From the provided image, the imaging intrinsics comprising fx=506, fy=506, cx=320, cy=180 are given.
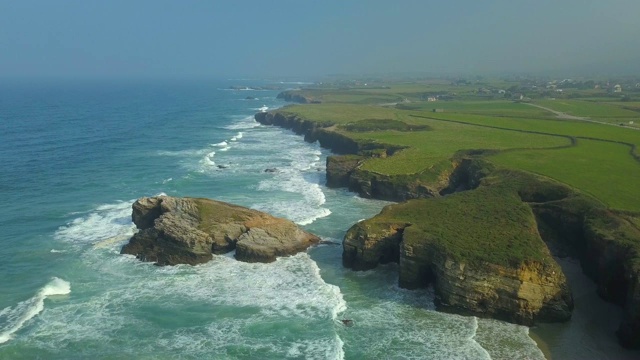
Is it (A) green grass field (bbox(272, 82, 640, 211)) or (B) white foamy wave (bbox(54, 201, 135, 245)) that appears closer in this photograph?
(B) white foamy wave (bbox(54, 201, 135, 245))

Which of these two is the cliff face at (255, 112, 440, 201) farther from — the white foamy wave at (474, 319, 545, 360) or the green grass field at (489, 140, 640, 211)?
the white foamy wave at (474, 319, 545, 360)

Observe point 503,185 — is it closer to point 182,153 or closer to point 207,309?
point 207,309

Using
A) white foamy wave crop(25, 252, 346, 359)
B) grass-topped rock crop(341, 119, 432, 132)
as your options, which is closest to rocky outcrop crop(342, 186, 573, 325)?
white foamy wave crop(25, 252, 346, 359)

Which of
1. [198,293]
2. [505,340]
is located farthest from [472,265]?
[198,293]

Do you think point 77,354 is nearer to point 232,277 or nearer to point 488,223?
point 232,277

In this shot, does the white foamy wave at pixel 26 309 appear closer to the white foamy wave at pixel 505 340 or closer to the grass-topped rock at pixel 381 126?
the white foamy wave at pixel 505 340

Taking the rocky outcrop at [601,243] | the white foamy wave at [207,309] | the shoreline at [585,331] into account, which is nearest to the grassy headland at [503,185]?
the rocky outcrop at [601,243]
